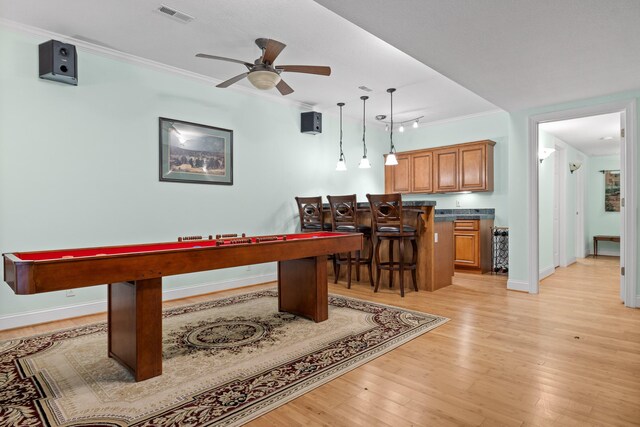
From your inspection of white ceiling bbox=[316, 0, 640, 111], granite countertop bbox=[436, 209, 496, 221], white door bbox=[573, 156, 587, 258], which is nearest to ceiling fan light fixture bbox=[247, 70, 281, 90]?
white ceiling bbox=[316, 0, 640, 111]

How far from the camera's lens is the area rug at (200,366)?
5.82ft

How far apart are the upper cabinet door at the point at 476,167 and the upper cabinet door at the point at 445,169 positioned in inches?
4.3

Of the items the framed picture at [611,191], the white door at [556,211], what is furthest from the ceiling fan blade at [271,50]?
the framed picture at [611,191]

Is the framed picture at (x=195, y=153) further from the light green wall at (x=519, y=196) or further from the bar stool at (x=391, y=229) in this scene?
the light green wall at (x=519, y=196)

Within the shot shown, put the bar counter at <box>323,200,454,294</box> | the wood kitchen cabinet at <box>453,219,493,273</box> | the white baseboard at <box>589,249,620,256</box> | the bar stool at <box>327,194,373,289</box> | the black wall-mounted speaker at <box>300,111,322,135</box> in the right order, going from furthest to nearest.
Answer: the white baseboard at <box>589,249,620,256</box> < the wood kitchen cabinet at <box>453,219,493,273</box> < the black wall-mounted speaker at <box>300,111,322,135</box> < the bar stool at <box>327,194,373,289</box> < the bar counter at <box>323,200,454,294</box>

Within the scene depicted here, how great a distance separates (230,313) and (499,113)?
212 inches

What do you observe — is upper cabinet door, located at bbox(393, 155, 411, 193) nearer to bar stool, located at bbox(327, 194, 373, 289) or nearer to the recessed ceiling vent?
bar stool, located at bbox(327, 194, 373, 289)

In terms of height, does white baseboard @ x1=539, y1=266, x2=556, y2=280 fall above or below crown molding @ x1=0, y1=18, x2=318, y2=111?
below

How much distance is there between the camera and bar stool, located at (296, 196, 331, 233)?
4.91m

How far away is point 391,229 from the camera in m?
4.27

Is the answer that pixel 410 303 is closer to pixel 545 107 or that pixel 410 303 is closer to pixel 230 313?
pixel 230 313

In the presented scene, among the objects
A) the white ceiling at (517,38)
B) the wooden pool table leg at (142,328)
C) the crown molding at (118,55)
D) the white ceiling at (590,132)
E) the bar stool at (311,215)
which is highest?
the crown molding at (118,55)

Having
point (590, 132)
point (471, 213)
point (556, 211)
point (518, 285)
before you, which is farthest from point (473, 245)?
point (590, 132)

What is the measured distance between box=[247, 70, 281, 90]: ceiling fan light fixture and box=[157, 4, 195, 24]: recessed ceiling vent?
26.9 inches
